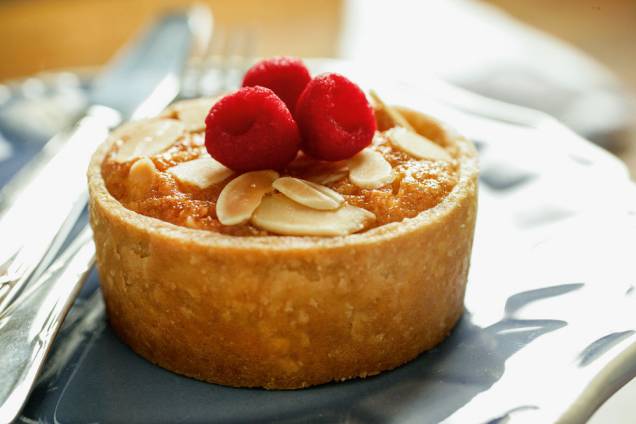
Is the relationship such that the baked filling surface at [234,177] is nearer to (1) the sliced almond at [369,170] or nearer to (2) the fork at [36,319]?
(1) the sliced almond at [369,170]

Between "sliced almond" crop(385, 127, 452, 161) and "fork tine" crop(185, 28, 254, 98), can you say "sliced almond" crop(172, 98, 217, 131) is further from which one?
"fork tine" crop(185, 28, 254, 98)

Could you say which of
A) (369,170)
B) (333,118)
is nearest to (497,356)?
(369,170)

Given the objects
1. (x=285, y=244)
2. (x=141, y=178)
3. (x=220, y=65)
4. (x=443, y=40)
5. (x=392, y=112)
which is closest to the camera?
(x=285, y=244)

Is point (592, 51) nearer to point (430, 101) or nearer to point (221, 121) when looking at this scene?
point (430, 101)

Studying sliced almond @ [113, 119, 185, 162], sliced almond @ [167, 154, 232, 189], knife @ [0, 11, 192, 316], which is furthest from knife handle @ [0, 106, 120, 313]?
sliced almond @ [167, 154, 232, 189]

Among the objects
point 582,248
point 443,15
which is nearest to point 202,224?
point 582,248

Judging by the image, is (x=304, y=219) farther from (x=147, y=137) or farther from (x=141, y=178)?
(x=147, y=137)

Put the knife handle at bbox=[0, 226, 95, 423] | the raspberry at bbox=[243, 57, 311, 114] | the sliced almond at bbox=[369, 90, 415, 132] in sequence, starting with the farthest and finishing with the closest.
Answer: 1. the sliced almond at bbox=[369, 90, 415, 132]
2. the raspberry at bbox=[243, 57, 311, 114]
3. the knife handle at bbox=[0, 226, 95, 423]
